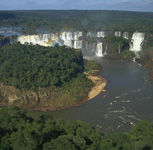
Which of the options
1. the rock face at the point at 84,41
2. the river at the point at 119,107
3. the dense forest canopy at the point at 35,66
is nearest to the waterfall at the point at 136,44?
the rock face at the point at 84,41

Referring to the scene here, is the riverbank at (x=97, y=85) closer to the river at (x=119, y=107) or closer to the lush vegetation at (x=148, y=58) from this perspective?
the river at (x=119, y=107)

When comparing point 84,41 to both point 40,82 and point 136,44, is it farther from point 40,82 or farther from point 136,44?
point 40,82

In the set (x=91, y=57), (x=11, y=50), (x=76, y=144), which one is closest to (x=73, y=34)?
(x=91, y=57)

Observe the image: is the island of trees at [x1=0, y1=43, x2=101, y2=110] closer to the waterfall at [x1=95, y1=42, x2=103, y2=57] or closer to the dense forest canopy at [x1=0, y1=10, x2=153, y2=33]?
the waterfall at [x1=95, y1=42, x2=103, y2=57]

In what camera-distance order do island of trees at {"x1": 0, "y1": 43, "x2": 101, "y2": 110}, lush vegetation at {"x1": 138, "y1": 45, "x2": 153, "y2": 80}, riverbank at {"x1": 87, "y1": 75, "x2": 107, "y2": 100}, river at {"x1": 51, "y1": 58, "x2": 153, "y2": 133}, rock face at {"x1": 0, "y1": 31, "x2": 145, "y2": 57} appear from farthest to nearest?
rock face at {"x1": 0, "y1": 31, "x2": 145, "y2": 57}, lush vegetation at {"x1": 138, "y1": 45, "x2": 153, "y2": 80}, riverbank at {"x1": 87, "y1": 75, "x2": 107, "y2": 100}, island of trees at {"x1": 0, "y1": 43, "x2": 101, "y2": 110}, river at {"x1": 51, "y1": 58, "x2": 153, "y2": 133}

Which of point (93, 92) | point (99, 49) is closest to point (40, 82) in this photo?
point (93, 92)

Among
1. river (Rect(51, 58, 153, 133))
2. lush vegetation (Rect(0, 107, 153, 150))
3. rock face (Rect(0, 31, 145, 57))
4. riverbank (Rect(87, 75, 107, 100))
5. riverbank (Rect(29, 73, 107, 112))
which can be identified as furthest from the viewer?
rock face (Rect(0, 31, 145, 57))

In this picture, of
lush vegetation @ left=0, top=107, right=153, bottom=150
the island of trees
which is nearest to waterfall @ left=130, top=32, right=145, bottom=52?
the island of trees
